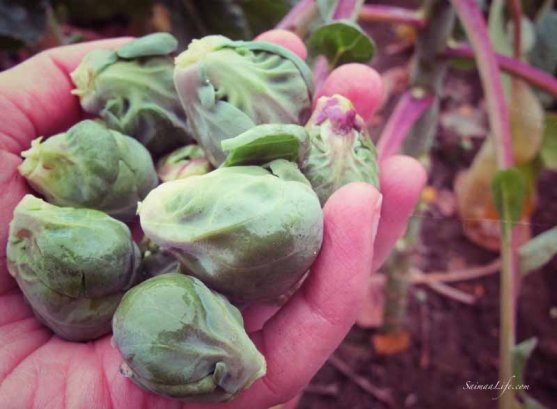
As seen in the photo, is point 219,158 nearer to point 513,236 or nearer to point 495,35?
point 513,236

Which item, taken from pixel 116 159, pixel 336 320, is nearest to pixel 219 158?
pixel 116 159

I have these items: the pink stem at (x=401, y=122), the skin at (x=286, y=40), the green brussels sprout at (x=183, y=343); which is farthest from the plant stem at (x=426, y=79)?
the green brussels sprout at (x=183, y=343)

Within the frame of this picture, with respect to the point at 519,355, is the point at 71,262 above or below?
above

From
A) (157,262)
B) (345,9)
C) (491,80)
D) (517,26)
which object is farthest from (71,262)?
(517,26)

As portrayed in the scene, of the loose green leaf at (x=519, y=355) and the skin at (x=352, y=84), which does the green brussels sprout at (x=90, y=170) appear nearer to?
the skin at (x=352, y=84)

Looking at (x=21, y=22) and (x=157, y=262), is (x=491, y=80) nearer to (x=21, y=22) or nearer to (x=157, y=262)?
(x=157, y=262)
